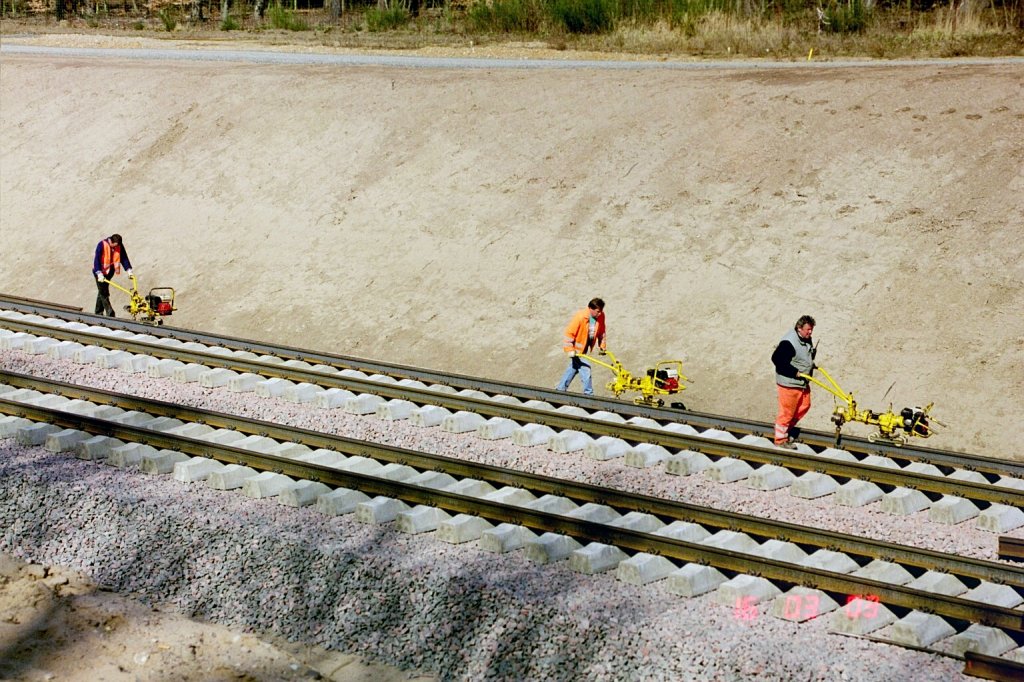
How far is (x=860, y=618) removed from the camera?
9234 mm

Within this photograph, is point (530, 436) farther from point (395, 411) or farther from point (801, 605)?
point (801, 605)

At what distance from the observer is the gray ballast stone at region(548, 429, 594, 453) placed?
44.7 feet

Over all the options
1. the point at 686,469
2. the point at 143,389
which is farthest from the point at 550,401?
the point at 143,389

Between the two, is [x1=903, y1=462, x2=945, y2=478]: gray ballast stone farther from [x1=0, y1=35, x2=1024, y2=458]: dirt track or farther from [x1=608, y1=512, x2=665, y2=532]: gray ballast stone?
[x1=608, y1=512, x2=665, y2=532]: gray ballast stone

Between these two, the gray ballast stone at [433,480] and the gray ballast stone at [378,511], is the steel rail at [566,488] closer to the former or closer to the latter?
the gray ballast stone at [433,480]

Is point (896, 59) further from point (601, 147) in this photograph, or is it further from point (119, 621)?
point (119, 621)

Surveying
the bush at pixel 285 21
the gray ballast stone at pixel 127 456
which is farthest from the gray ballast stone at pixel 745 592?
the bush at pixel 285 21

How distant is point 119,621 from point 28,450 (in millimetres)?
3779

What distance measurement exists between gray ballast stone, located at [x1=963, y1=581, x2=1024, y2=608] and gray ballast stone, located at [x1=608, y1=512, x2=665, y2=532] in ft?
8.58

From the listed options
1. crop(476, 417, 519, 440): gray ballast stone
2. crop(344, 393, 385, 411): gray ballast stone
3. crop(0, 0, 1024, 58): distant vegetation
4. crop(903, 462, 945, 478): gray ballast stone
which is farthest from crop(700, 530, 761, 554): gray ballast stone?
crop(0, 0, 1024, 58): distant vegetation

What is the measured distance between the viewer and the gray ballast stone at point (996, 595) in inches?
387

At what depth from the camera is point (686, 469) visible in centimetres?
1296

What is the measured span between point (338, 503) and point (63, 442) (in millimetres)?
3504

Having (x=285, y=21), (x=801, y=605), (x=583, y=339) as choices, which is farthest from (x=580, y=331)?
(x=285, y=21)
